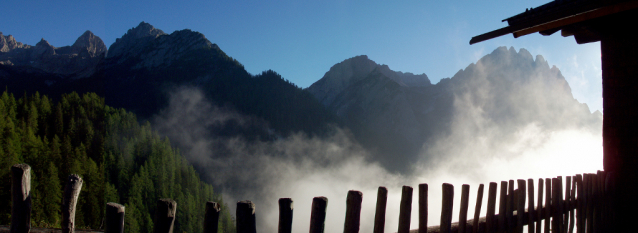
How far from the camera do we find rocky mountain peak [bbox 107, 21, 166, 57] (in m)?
168

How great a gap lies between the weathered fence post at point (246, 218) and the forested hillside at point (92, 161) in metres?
43.2

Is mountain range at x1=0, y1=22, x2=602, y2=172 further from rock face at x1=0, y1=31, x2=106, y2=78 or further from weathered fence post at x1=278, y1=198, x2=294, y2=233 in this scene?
weathered fence post at x1=278, y1=198, x2=294, y2=233

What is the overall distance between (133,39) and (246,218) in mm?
210381

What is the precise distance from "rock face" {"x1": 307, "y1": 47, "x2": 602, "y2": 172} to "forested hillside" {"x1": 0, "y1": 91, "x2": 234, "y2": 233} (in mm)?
114576

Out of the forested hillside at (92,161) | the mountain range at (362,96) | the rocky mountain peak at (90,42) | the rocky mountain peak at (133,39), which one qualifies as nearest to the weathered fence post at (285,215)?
the forested hillside at (92,161)

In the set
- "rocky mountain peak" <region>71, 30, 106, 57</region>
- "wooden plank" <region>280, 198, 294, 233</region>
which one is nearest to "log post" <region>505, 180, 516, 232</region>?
"wooden plank" <region>280, 198, 294, 233</region>

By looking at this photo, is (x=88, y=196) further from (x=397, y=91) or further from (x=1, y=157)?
(x=397, y=91)

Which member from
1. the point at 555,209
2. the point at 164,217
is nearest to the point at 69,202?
the point at 164,217

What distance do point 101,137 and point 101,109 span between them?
31.5 ft

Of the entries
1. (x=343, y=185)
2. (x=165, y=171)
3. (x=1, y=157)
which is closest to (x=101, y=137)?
(x=165, y=171)

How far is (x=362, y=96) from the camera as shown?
187000 mm

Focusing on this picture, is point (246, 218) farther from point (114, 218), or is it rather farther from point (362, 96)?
point (362, 96)

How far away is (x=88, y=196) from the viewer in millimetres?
48312

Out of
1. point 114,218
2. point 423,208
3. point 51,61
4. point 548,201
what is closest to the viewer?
point 114,218
